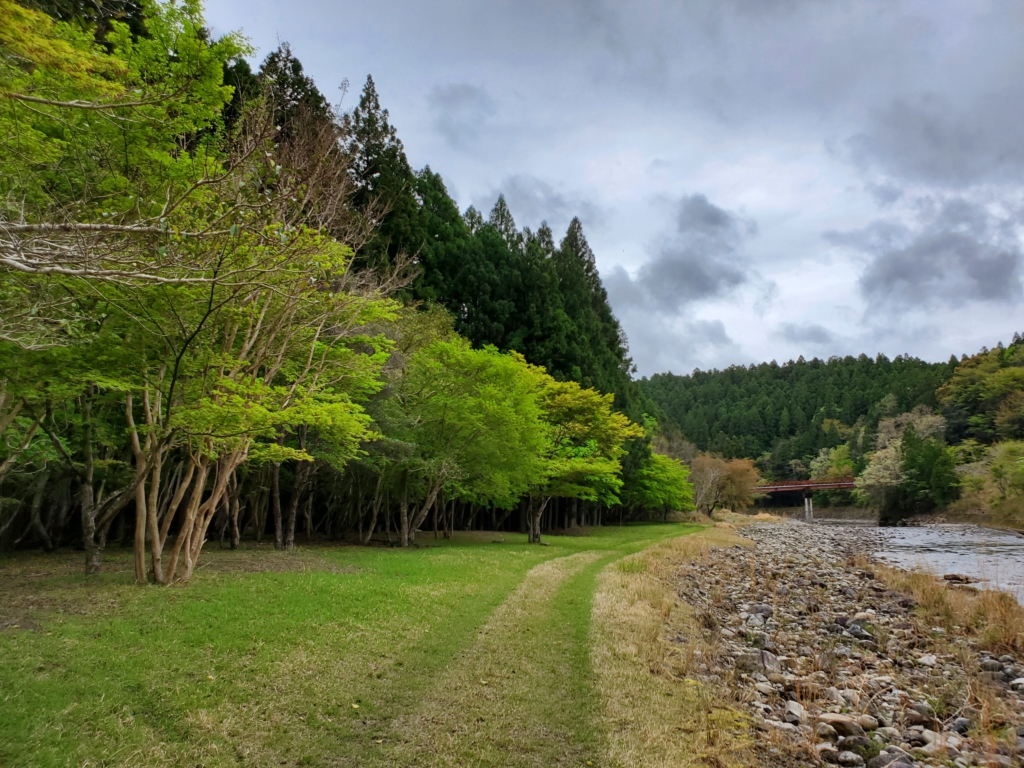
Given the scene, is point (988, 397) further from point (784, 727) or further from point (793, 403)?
point (784, 727)

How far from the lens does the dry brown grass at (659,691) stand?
17.6 feet

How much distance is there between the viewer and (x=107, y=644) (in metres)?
6.96

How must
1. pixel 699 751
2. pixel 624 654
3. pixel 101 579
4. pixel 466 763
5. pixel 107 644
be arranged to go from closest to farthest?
pixel 466 763, pixel 699 751, pixel 107 644, pixel 624 654, pixel 101 579

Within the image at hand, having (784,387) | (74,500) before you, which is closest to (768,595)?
(74,500)

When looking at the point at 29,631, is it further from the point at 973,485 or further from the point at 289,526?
the point at 973,485

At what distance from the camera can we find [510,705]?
614 cm

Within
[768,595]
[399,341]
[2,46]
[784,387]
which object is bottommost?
[768,595]

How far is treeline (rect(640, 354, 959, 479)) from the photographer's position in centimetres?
9244

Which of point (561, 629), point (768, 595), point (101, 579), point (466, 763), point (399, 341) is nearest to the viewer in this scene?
point (466, 763)

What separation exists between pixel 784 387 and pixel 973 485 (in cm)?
8137

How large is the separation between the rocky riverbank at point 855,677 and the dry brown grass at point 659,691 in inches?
9.8

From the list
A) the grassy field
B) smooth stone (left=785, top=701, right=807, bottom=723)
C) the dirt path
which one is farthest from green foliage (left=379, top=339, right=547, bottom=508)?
smooth stone (left=785, top=701, right=807, bottom=723)

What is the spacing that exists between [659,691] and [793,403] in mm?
126766

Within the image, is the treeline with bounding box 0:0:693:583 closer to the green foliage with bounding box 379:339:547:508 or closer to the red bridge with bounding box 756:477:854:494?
the green foliage with bounding box 379:339:547:508
